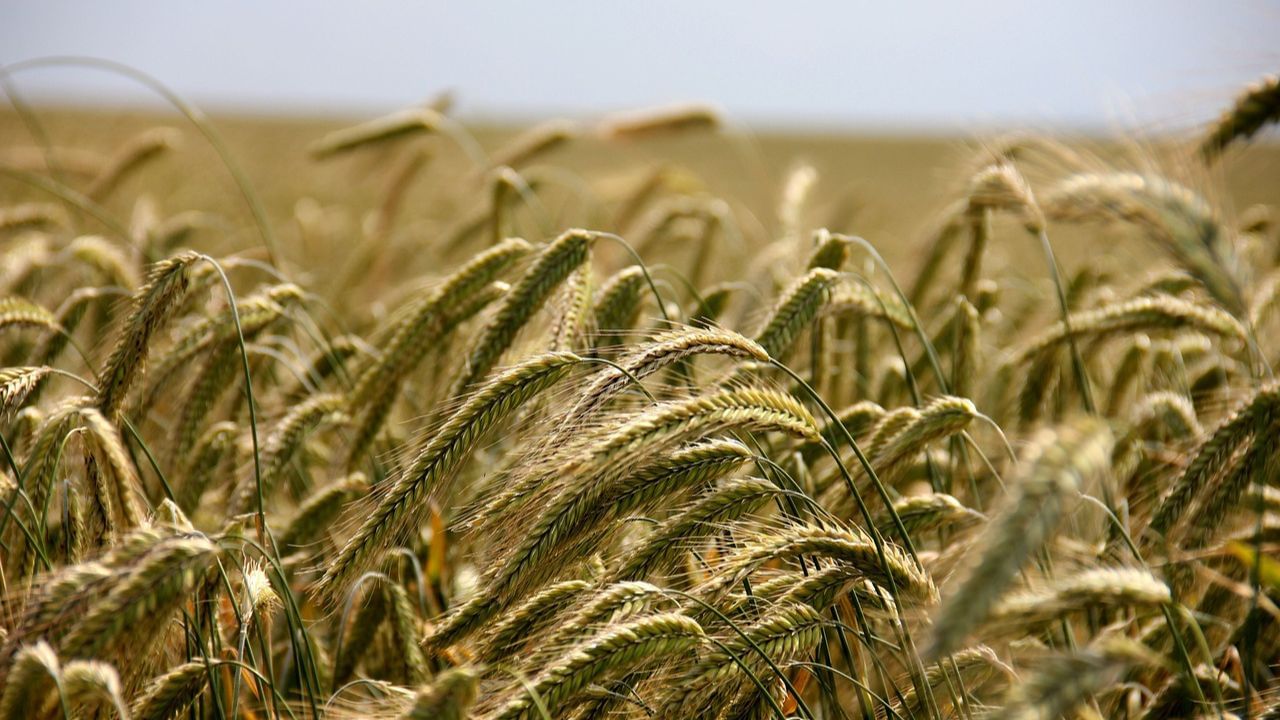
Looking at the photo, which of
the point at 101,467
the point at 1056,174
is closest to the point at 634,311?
the point at 1056,174

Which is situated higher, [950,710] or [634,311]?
[634,311]

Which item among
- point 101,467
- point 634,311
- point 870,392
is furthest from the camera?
point 870,392

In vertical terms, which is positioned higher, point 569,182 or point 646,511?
point 569,182

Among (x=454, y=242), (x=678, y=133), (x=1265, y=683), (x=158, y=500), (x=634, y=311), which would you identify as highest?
(x=678, y=133)

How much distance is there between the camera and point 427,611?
231cm

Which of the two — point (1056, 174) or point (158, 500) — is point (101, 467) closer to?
point (158, 500)

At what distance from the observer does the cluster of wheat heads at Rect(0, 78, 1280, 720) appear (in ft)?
3.96

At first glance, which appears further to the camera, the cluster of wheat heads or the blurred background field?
the blurred background field

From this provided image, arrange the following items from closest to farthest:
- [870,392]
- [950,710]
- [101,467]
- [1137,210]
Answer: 1. [101,467]
2. [950,710]
3. [1137,210]
4. [870,392]

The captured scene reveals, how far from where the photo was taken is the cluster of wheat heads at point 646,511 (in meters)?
1.21

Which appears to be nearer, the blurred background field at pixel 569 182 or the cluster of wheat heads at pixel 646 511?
the cluster of wheat heads at pixel 646 511

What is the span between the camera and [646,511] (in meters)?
1.52

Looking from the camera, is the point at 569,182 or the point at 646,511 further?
the point at 569,182

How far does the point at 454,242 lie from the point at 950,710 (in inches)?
136
